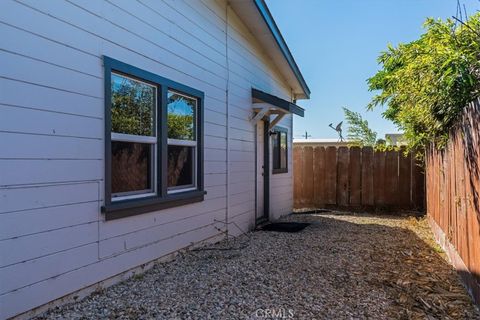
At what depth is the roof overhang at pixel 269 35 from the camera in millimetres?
7262

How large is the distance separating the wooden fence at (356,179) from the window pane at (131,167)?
7.46 meters

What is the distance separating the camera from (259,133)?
8930mm

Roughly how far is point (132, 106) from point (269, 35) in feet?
15.2

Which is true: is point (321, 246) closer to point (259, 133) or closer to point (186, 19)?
point (259, 133)

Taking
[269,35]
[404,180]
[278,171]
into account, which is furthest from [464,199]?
[404,180]

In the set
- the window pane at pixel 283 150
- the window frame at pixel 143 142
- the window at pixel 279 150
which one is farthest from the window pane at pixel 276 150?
the window frame at pixel 143 142

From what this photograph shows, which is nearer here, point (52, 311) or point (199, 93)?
point (52, 311)

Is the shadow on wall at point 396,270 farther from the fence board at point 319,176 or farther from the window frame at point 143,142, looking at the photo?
the fence board at point 319,176

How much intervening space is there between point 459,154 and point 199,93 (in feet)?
11.1

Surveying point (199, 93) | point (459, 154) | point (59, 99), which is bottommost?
point (459, 154)

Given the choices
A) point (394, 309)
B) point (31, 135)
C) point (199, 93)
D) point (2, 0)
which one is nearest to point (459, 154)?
point (394, 309)

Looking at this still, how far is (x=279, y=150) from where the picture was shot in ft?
33.8

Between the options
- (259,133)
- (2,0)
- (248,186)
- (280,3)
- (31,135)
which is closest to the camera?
(2,0)

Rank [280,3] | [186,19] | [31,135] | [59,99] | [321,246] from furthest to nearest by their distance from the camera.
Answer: [280,3] → [321,246] → [186,19] → [59,99] → [31,135]
